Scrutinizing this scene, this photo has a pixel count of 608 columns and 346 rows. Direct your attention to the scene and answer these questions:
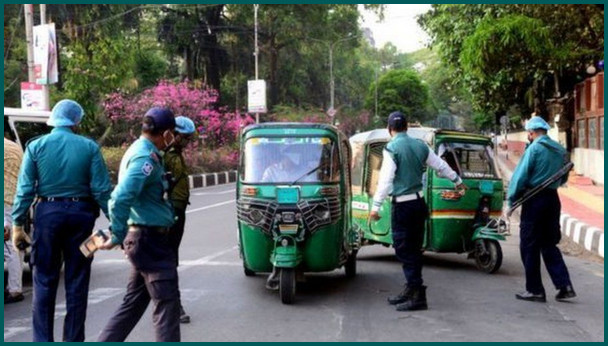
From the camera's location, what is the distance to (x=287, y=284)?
705 centimetres

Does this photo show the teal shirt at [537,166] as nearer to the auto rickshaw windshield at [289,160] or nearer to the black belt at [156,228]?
the auto rickshaw windshield at [289,160]

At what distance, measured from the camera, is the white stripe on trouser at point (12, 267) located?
7312 mm

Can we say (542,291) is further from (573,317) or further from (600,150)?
(600,150)

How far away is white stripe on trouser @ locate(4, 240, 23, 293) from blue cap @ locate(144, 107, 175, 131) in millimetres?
3154

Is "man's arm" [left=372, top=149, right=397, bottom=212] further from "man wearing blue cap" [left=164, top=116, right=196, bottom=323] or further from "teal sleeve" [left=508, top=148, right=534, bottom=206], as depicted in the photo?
"man wearing blue cap" [left=164, top=116, right=196, bottom=323]

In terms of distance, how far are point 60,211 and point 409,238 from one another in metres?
3.23

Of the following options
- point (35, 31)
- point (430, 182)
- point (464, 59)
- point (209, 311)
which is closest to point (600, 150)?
point (464, 59)

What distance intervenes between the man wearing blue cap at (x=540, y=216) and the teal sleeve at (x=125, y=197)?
4.10 m

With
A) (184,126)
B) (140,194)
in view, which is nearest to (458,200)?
(184,126)

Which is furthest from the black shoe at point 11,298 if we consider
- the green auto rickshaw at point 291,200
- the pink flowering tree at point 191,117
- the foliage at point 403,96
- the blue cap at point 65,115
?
the foliage at point 403,96

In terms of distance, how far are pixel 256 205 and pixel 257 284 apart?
1.36 m

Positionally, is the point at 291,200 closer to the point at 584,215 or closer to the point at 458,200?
the point at 458,200

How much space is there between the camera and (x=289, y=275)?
7.05 metres

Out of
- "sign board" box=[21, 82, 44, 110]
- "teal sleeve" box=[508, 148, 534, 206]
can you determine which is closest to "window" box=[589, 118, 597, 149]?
"sign board" box=[21, 82, 44, 110]
